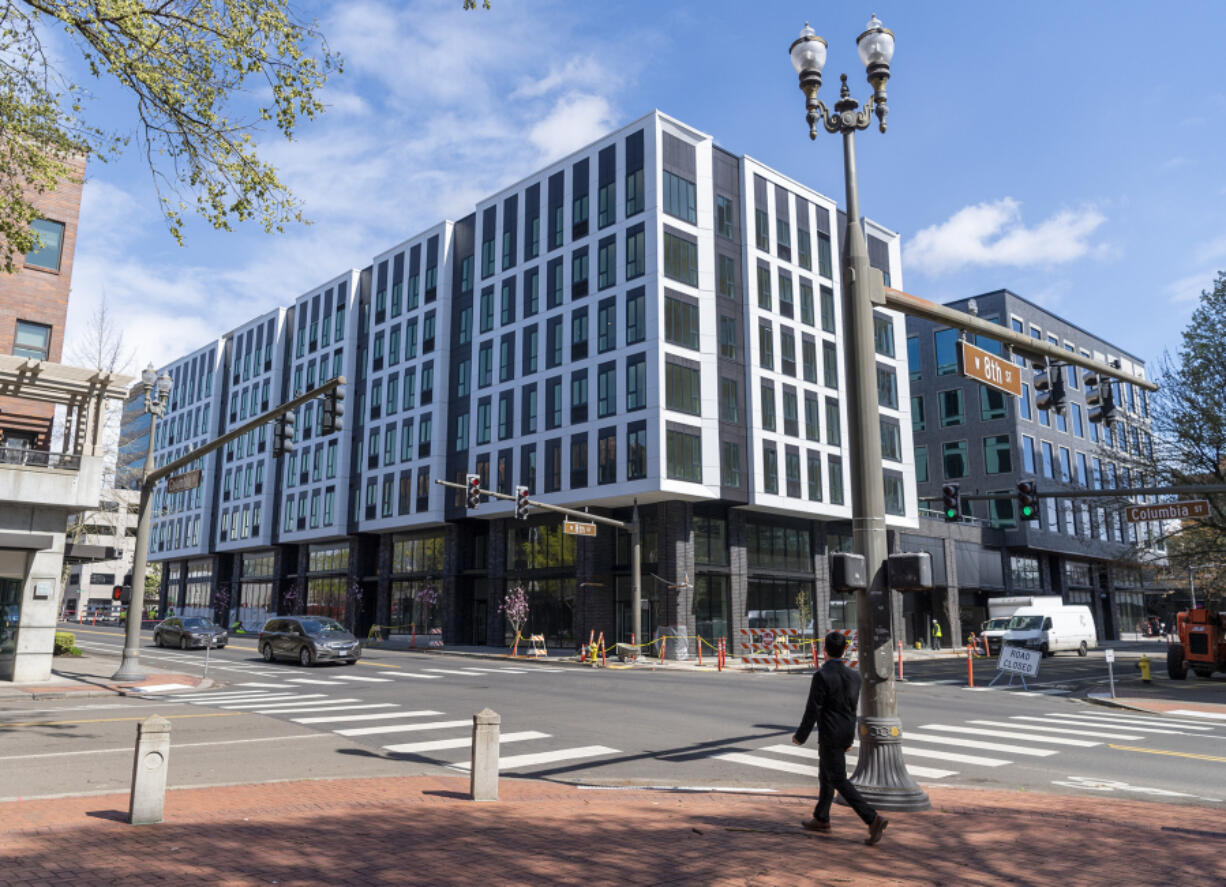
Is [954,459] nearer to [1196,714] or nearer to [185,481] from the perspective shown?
[1196,714]

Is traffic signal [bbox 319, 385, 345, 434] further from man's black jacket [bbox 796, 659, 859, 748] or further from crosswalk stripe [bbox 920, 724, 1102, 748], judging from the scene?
crosswalk stripe [bbox 920, 724, 1102, 748]

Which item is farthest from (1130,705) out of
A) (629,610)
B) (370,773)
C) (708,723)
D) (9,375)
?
(9,375)

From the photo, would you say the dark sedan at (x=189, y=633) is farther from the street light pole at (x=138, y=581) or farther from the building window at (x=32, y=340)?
the street light pole at (x=138, y=581)

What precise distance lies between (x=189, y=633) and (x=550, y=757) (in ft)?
107

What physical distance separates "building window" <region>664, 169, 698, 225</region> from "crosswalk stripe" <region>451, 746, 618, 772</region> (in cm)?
3342

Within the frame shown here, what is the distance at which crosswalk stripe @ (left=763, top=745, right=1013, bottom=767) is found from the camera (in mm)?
12336

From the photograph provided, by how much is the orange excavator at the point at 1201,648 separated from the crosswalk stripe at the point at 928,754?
19.3 meters

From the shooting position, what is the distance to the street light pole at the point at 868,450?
8.64 metres

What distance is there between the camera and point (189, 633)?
128 feet

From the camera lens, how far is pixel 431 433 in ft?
174

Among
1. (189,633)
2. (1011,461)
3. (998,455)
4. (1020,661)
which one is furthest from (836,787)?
(998,455)

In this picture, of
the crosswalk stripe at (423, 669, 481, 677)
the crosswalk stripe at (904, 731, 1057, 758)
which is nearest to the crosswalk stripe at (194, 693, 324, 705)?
the crosswalk stripe at (423, 669, 481, 677)

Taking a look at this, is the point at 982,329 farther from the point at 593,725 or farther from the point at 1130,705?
the point at 1130,705

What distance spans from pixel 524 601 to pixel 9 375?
26984 mm
